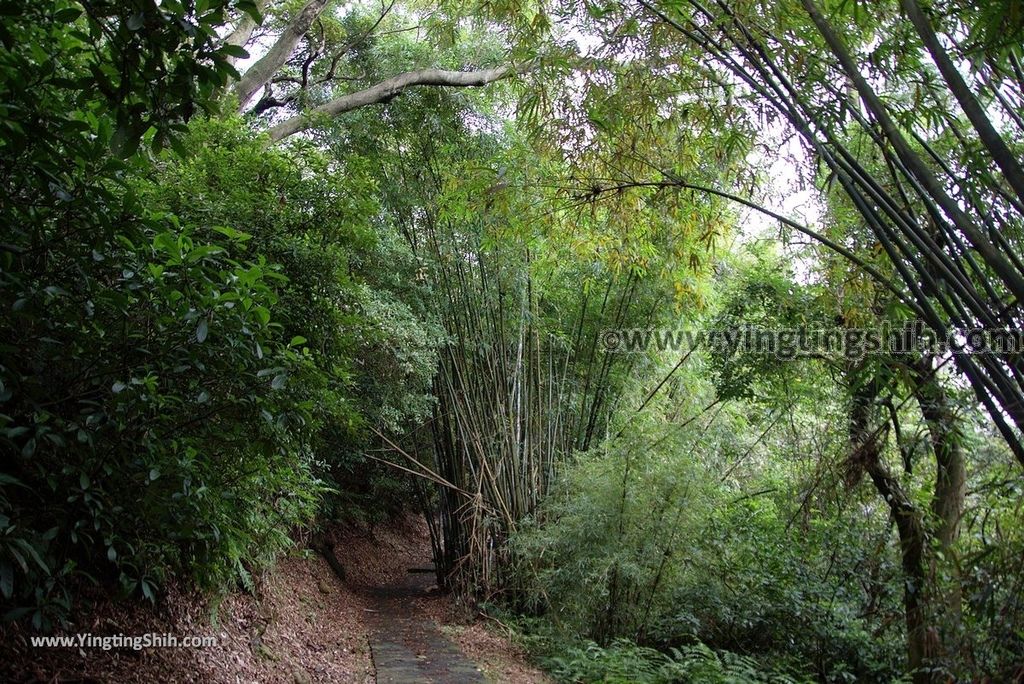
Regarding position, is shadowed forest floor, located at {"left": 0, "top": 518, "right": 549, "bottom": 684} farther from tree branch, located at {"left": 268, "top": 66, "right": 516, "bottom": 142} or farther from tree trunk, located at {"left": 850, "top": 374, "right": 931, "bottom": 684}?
tree branch, located at {"left": 268, "top": 66, "right": 516, "bottom": 142}

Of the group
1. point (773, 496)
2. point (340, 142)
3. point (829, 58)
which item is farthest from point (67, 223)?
point (773, 496)

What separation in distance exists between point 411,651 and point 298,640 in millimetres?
761

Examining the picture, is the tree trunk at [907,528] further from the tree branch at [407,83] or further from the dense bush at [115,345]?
the tree branch at [407,83]

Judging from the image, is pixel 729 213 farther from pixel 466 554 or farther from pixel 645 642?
pixel 466 554

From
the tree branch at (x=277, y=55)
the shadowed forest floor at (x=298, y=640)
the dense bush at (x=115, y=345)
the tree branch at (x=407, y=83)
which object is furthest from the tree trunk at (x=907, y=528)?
the tree branch at (x=277, y=55)

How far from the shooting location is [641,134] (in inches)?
136

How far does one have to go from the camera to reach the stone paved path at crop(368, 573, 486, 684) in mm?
4000

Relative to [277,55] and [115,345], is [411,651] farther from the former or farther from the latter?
[277,55]

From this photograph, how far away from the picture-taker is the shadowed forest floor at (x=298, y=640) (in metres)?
2.44

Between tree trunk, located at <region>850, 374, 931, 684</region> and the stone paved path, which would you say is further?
the stone paved path

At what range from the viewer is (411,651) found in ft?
15.3

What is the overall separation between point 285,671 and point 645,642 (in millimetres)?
2623

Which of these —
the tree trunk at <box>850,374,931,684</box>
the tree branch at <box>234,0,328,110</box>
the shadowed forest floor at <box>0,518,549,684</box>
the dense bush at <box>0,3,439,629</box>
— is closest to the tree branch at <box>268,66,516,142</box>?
the tree branch at <box>234,0,328,110</box>

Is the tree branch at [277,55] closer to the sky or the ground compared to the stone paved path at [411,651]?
closer to the sky
